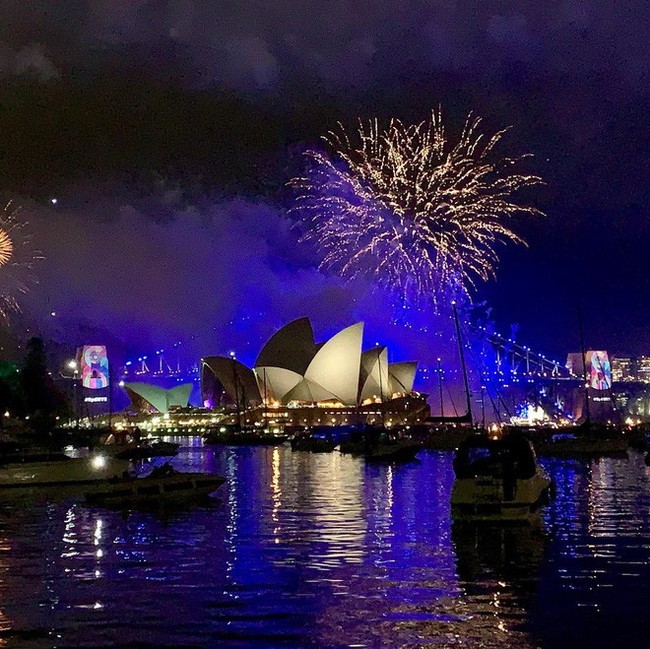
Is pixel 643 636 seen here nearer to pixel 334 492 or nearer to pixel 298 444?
pixel 334 492

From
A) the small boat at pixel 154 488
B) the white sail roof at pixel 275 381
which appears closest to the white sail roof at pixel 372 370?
the white sail roof at pixel 275 381

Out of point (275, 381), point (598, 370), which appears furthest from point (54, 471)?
point (598, 370)

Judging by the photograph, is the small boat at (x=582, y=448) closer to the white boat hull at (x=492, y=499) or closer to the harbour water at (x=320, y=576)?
the harbour water at (x=320, y=576)

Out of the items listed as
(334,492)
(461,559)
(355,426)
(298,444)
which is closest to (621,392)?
(355,426)

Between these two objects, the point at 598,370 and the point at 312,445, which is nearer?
the point at 312,445

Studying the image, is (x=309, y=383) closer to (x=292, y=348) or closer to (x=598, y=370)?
(x=292, y=348)

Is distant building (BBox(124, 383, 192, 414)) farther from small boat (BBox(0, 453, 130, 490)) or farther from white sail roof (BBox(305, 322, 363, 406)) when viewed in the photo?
small boat (BBox(0, 453, 130, 490))
